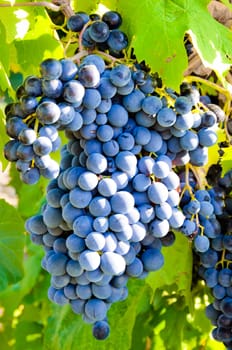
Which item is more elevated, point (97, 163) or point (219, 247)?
point (97, 163)

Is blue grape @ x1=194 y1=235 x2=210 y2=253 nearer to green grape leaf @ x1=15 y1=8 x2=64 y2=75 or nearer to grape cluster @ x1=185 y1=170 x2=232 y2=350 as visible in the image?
grape cluster @ x1=185 y1=170 x2=232 y2=350

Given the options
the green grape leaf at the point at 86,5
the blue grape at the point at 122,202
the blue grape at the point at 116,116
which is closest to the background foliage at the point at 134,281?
the green grape leaf at the point at 86,5

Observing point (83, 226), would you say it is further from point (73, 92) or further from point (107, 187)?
point (73, 92)

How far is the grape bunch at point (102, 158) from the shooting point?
3.26ft

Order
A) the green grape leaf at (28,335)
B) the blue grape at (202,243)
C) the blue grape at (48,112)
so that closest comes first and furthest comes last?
the blue grape at (48,112), the blue grape at (202,243), the green grape leaf at (28,335)

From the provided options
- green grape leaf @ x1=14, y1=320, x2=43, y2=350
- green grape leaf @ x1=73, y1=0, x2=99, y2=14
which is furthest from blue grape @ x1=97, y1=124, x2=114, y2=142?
green grape leaf @ x1=14, y1=320, x2=43, y2=350

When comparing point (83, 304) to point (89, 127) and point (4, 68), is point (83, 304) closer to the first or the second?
point (89, 127)

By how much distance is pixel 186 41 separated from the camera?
128 cm

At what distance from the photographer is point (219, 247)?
4.01 feet

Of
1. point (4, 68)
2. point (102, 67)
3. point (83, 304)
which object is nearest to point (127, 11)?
point (102, 67)

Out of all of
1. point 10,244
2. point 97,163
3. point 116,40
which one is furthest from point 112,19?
point 10,244

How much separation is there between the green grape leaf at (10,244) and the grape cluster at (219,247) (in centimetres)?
48

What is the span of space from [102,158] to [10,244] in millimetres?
606

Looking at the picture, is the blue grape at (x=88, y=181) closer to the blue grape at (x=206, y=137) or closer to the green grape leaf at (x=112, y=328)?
the blue grape at (x=206, y=137)
